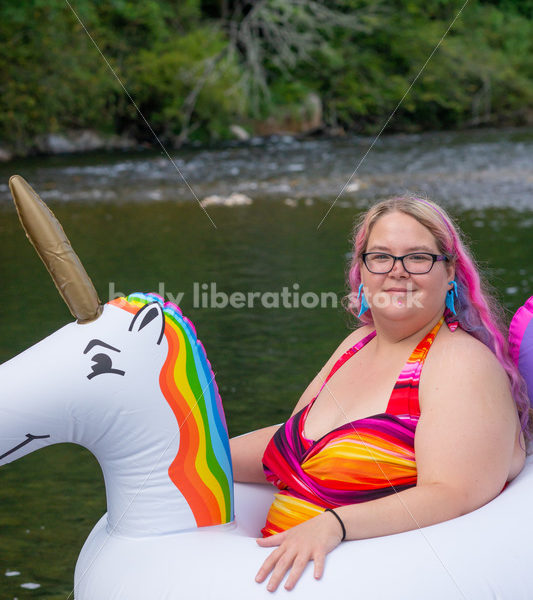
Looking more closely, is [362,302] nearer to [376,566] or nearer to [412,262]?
[412,262]

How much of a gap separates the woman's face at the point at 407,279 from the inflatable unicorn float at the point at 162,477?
0.41 m

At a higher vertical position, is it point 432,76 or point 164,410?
point 164,410

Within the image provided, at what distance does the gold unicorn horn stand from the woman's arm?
1.90 ft

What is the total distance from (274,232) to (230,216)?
1.19m

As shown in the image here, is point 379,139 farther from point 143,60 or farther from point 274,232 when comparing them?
point 274,232

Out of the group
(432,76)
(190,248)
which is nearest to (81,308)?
(190,248)

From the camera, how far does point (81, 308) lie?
5.53ft

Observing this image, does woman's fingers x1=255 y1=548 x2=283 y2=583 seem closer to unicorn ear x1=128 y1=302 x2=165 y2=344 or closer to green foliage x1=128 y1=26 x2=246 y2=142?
unicorn ear x1=128 y1=302 x2=165 y2=344

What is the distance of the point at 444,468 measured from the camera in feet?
5.30

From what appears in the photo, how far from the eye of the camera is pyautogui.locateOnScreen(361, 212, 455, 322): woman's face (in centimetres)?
179

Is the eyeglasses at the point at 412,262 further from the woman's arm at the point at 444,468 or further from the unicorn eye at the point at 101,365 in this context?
the unicorn eye at the point at 101,365

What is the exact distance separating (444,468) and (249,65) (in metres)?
18.5

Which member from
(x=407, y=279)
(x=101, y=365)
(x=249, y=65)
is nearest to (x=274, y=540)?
(x=101, y=365)

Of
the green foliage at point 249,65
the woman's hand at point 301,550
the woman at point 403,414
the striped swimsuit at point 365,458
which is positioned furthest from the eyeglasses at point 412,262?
the green foliage at point 249,65
